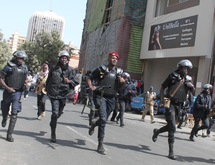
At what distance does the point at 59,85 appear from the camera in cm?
754

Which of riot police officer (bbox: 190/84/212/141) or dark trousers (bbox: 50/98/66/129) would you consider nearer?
dark trousers (bbox: 50/98/66/129)

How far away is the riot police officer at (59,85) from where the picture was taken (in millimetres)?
7449

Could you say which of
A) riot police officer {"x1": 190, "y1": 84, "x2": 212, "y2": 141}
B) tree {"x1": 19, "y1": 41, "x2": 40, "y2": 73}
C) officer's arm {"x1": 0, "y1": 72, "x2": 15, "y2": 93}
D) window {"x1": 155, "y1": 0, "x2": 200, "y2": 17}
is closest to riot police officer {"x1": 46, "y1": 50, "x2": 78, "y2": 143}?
officer's arm {"x1": 0, "y1": 72, "x2": 15, "y2": 93}

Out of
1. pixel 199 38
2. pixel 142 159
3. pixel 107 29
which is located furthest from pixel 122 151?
pixel 107 29

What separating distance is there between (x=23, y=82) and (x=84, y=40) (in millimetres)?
34615

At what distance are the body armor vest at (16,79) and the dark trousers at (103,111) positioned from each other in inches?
63.0

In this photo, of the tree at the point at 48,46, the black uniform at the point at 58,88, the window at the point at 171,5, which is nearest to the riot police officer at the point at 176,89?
the black uniform at the point at 58,88

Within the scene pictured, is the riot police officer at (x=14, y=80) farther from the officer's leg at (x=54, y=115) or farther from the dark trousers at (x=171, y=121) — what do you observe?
the dark trousers at (x=171, y=121)

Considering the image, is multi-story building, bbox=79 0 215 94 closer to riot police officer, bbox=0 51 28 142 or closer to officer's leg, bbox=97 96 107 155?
officer's leg, bbox=97 96 107 155

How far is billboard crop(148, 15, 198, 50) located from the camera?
22281 mm

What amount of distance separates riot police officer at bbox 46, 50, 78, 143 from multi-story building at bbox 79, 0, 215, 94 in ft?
47.4

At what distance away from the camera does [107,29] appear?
1257 inches

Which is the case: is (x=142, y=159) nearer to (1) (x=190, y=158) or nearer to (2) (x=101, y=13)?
(1) (x=190, y=158)

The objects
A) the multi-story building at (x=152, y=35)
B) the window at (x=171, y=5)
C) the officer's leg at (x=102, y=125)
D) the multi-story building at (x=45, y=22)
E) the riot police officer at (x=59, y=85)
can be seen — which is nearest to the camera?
the officer's leg at (x=102, y=125)
